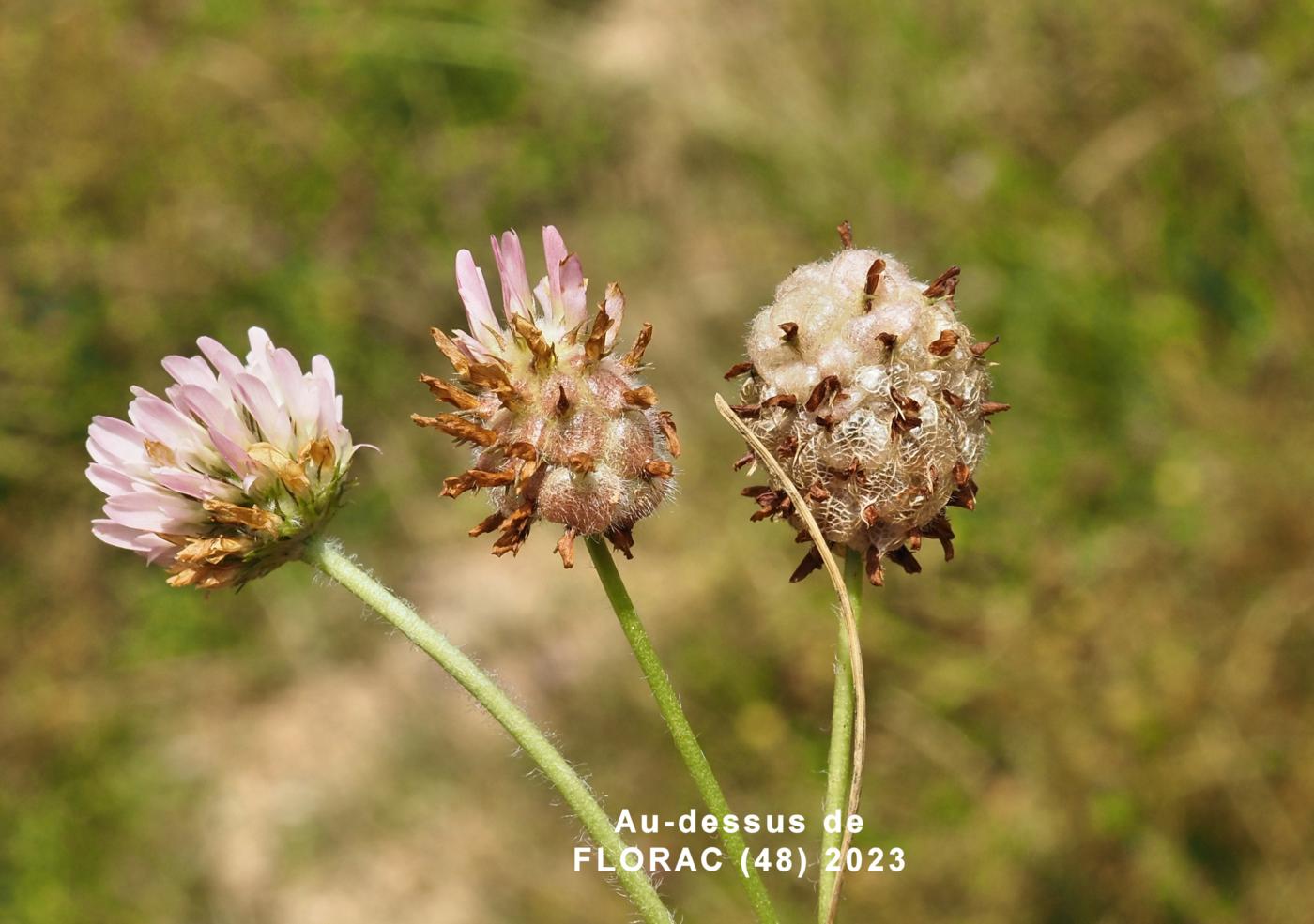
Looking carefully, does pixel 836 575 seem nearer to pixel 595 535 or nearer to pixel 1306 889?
pixel 595 535

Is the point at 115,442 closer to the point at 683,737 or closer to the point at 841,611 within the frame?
the point at 683,737

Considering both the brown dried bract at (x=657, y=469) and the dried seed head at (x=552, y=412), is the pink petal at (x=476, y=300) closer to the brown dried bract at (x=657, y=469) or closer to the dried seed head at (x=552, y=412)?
the dried seed head at (x=552, y=412)

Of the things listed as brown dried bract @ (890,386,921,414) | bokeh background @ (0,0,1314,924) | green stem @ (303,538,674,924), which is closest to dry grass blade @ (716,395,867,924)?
brown dried bract @ (890,386,921,414)

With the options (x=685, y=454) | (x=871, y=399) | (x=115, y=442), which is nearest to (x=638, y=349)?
(x=871, y=399)

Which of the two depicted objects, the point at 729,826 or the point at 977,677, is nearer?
the point at 729,826

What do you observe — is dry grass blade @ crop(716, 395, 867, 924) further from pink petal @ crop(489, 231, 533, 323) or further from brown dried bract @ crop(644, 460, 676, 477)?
pink petal @ crop(489, 231, 533, 323)

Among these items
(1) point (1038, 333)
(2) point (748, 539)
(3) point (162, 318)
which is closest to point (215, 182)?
(3) point (162, 318)
